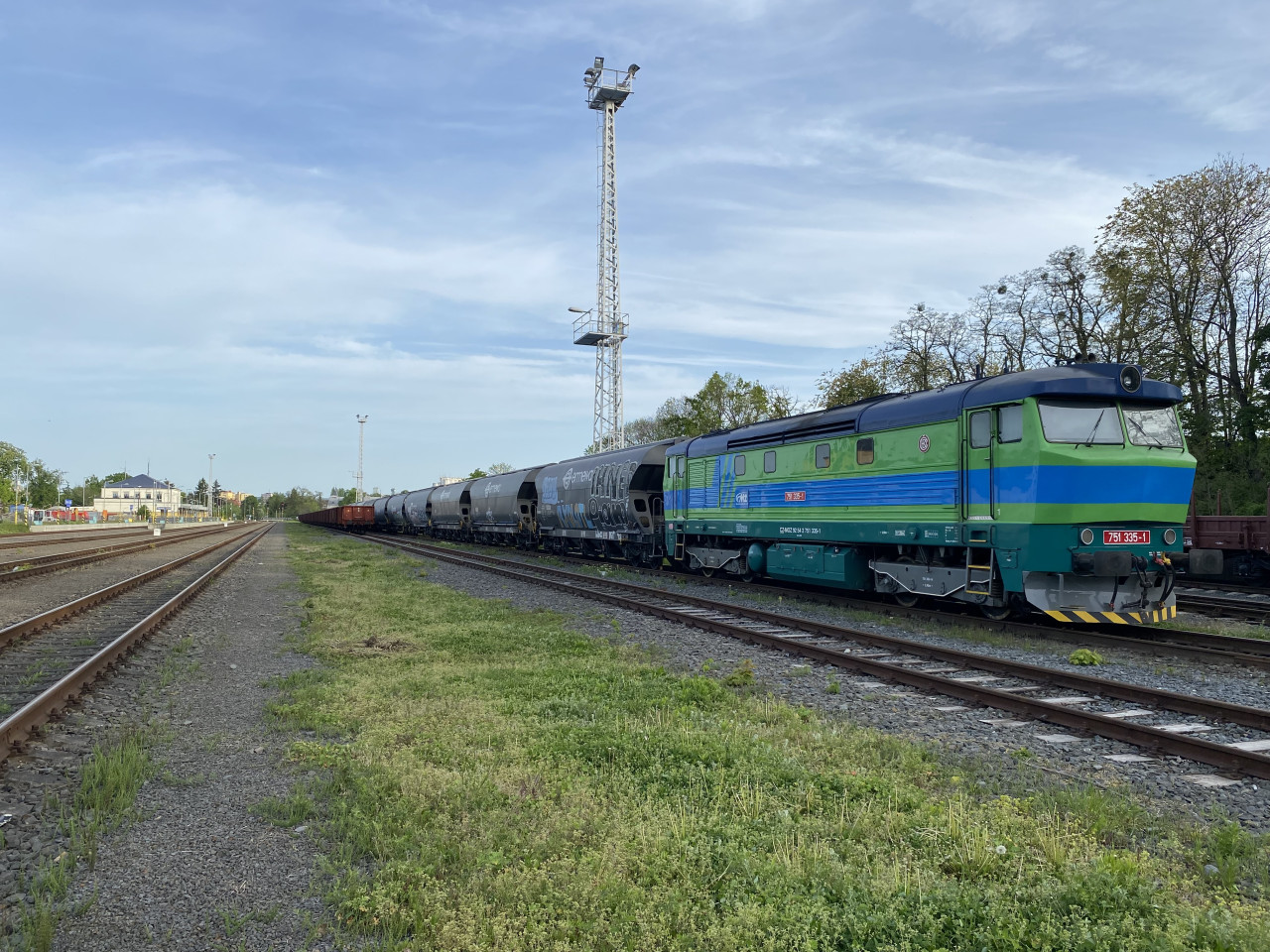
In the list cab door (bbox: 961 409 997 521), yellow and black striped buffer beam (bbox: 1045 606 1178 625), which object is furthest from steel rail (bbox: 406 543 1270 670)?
cab door (bbox: 961 409 997 521)

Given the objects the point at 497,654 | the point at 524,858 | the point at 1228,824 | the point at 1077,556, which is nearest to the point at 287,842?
the point at 524,858

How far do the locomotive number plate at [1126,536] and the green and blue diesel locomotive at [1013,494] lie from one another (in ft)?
0.06

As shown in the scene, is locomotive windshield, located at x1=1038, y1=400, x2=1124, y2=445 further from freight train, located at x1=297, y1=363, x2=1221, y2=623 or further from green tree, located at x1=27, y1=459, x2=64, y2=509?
green tree, located at x1=27, y1=459, x2=64, y2=509

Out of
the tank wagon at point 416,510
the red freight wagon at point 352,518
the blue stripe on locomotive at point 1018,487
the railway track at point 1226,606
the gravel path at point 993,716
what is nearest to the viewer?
the gravel path at point 993,716

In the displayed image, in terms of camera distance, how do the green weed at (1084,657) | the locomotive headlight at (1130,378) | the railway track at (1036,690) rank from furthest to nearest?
the locomotive headlight at (1130,378) < the green weed at (1084,657) < the railway track at (1036,690)

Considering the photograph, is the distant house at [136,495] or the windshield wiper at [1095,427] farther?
the distant house at [136,495]

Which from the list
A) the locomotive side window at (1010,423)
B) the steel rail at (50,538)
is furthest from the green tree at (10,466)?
the locomotive side window at (1010,423)

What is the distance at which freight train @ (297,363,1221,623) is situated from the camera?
10867mm

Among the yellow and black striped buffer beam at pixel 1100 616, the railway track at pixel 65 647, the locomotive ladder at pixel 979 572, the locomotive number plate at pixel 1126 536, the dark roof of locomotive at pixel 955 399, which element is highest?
the dark roof of locomotive at pixel 955 399

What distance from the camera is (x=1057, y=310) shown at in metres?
38.1

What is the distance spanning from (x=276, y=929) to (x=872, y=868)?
114 inches

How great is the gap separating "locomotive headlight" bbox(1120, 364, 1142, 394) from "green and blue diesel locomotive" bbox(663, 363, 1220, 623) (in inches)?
0.6

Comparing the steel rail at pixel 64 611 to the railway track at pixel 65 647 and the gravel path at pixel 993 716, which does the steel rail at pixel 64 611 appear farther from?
the gravel path at pixel 993 716

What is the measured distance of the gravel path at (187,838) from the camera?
12.3ft
